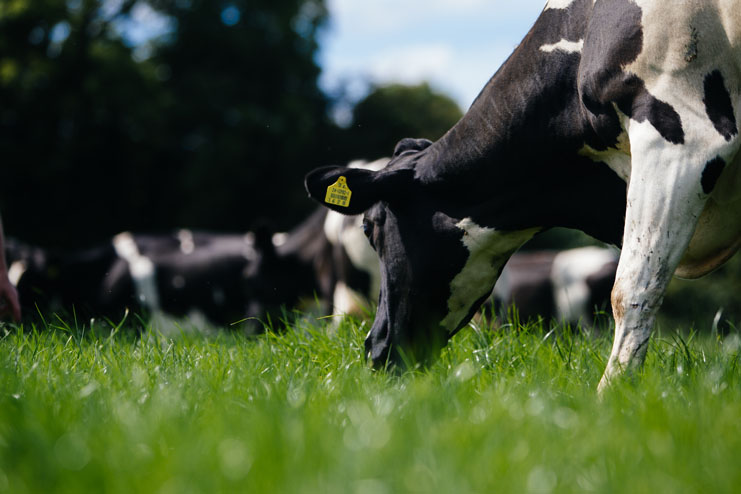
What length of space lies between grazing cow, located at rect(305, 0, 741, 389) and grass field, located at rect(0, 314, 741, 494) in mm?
460

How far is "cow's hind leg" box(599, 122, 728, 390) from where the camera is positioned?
299cm

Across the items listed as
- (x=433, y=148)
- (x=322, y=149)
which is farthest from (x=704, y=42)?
(x=322, y=149)

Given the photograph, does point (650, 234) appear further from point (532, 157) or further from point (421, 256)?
point (421, 256)

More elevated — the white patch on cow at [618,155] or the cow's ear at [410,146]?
the white patch on cow at [618,155]

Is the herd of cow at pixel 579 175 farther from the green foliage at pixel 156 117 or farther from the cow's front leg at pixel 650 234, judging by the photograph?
the green foliage at pixel 156 117

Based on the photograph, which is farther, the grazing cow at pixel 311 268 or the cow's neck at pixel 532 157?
the grazing cow at pixel 311 268

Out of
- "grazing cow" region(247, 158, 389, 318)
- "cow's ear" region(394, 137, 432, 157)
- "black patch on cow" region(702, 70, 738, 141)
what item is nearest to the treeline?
"grazing cow" region(247, 158, 389, 318)

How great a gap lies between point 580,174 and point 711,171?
3.12 feet

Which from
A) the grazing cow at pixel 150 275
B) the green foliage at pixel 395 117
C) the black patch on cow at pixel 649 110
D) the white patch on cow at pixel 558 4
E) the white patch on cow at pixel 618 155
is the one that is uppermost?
the white patch on cow at pixel 558 4

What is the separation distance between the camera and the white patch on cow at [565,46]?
3.66 metres

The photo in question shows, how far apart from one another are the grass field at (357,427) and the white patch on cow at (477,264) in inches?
25.9

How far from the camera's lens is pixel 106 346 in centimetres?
383

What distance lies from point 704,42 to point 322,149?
26610 millimetres

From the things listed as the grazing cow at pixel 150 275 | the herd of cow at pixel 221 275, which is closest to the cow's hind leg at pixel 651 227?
the herd of cow at pixel 221 275
